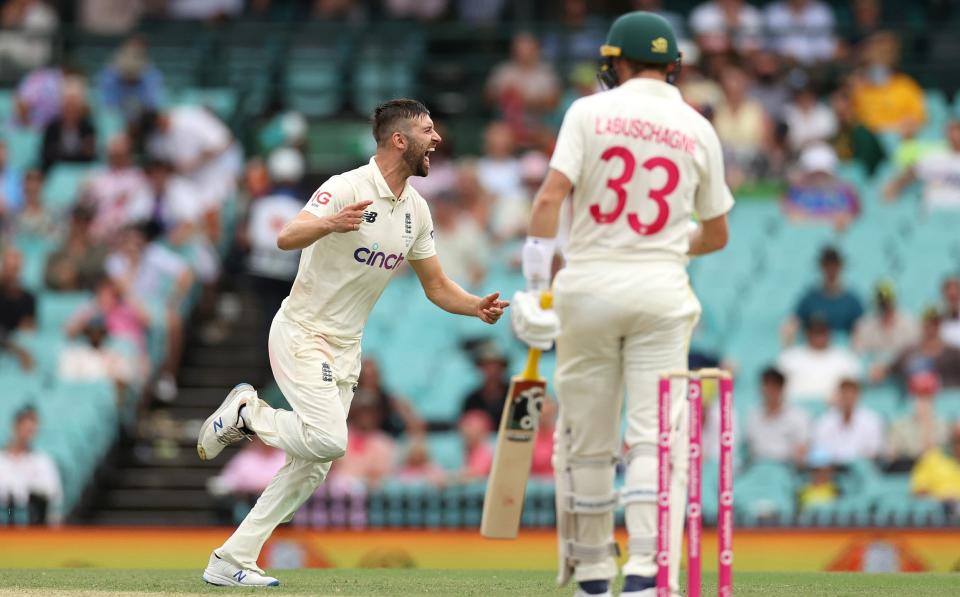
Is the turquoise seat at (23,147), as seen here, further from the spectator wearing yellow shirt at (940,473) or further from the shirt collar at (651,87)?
the shirt collar at (651,87)

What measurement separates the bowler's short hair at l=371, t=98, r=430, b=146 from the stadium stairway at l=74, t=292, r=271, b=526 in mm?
5952

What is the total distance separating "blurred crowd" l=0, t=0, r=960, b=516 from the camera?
13.3 metres

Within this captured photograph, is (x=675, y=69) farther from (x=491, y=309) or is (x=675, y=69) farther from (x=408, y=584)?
(x=408, y=584)

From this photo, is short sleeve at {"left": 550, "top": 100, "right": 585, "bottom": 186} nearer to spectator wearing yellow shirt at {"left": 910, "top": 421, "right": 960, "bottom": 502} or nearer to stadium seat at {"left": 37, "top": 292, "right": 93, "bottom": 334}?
spectator wearing yellow shirt at {"left": 910, "top": 421, "right": 960, "bottom": 502}

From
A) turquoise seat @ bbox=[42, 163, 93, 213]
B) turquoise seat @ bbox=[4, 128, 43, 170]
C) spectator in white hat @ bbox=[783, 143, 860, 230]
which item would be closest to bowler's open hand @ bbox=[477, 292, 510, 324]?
spectator in white hat @ bbox=[783, 143, 860, 230]

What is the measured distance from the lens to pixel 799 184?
15.9m

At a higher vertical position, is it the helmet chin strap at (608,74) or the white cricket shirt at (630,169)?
the helmet chin strap at (608,74)

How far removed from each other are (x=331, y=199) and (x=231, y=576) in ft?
5.75

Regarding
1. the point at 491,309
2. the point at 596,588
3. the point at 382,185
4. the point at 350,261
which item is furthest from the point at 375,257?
the point at 596,588

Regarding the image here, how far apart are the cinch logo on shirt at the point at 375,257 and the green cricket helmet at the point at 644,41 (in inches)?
63.7

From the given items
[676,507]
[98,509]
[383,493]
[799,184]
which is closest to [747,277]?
[799,184]

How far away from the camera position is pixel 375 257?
8406 mm

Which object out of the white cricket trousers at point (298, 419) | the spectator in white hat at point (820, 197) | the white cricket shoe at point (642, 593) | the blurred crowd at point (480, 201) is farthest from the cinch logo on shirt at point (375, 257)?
the spectator in white hat at point (820, 197)

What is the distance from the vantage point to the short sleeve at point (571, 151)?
23.1 feet
